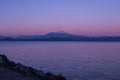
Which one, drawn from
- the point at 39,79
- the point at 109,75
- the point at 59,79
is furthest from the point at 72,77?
the point at 39,79

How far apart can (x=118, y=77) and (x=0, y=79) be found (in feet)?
39.5

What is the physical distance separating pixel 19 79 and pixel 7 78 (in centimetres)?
72

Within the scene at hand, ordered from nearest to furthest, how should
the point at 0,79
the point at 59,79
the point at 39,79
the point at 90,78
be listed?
the point at 0,79 → the point at 39,79 → the point at 59,79 → the point at 90,78

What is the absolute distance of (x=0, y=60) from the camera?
26.2 meters

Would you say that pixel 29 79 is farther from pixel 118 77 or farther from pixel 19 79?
pixel 118 77

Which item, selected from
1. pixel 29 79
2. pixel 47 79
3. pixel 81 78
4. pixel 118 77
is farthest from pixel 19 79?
pixel 118 77

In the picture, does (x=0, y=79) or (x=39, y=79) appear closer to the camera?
(x=0, y=79)

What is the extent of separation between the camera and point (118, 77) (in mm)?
23750

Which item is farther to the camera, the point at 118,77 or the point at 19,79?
the point at 118,77

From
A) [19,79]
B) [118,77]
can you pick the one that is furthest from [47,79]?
[118,77]

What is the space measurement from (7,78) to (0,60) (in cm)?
1092

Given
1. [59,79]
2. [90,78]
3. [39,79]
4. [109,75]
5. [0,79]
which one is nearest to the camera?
[0,79]

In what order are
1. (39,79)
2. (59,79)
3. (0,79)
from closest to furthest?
(0,79), (39,79), (59,79)

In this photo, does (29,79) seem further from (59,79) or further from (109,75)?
(109,75)
